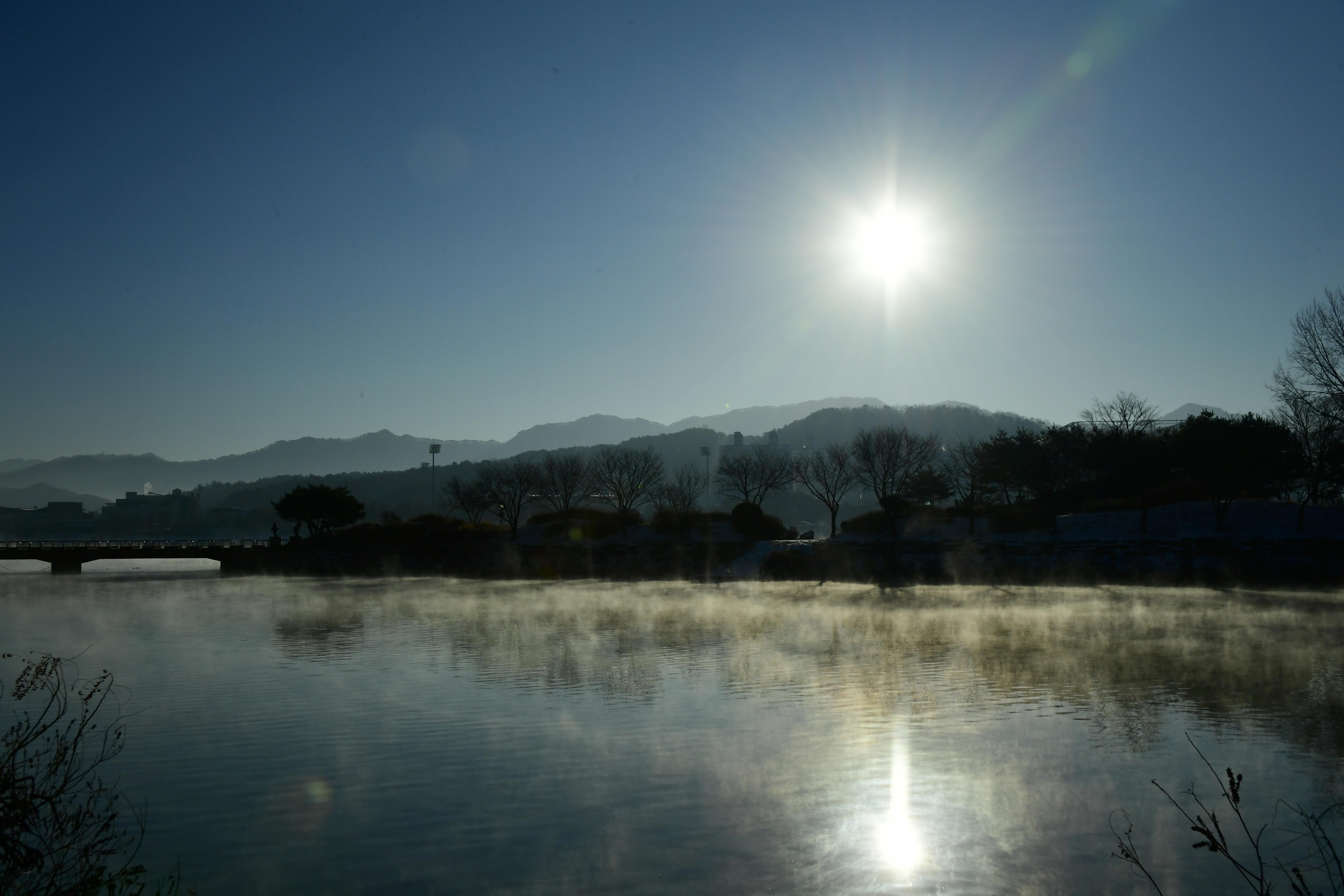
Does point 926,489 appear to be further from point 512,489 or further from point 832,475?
point 512,489

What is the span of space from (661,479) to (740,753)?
429 ft

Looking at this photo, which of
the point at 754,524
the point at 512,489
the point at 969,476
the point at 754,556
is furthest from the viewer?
the point at 512,489

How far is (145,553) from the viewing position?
329ft

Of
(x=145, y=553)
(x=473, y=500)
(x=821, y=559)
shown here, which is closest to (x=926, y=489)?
(x=821, y=559)

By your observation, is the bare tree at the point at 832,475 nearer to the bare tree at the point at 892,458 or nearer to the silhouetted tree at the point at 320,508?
the bare tree at the point at 892,458

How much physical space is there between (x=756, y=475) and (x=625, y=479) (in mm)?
16340

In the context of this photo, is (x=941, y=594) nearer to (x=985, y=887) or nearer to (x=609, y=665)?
(x=609, y=665)

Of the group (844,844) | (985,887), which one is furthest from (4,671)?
(985,887)

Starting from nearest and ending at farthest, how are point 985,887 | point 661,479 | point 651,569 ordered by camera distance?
1. point 985,887
2. point 651,569
3. point 661,479

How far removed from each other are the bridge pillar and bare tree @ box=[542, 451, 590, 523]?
4946cm

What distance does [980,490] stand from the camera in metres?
87.2

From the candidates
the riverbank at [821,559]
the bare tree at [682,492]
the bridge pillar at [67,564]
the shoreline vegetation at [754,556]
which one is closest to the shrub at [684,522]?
the shoreline vegetation at [754,556]

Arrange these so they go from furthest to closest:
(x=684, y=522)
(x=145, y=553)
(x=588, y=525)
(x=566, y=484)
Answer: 1. (x=566, y=484)
2. (x=145, y=553)
3. (x=588, y=525)
4. (x=684, y=522)

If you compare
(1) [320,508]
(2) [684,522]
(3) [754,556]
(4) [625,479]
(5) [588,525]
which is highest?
(4) [625,479]
